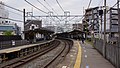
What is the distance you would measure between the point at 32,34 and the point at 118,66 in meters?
37.9

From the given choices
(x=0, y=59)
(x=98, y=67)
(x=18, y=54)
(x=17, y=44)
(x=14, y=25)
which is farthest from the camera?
(x=14, y=25)

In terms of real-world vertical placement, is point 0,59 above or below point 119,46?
below

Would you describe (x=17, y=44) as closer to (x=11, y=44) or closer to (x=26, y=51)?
(x=11, y=44)

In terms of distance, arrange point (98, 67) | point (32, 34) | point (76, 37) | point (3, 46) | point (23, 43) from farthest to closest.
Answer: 1. point (76, 37)
2. point (32, 34)
3. point (23, 43)
4. point (3, 46)
5. point (98, 67)

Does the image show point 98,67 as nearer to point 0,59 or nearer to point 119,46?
point 119,46

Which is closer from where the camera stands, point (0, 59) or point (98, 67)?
point (98, 67)

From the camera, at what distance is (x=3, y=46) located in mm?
31859

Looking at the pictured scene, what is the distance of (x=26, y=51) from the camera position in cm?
2727

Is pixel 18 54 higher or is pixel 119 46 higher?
pixel 119 46

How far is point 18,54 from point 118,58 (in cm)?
1424

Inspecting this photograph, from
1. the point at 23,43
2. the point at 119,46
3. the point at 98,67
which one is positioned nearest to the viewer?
the point at 119,46

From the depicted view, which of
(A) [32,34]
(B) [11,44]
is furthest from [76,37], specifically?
(B) [11,44]

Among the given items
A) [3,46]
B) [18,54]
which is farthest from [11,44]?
[18,54]

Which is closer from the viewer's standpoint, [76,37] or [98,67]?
[98,67]
